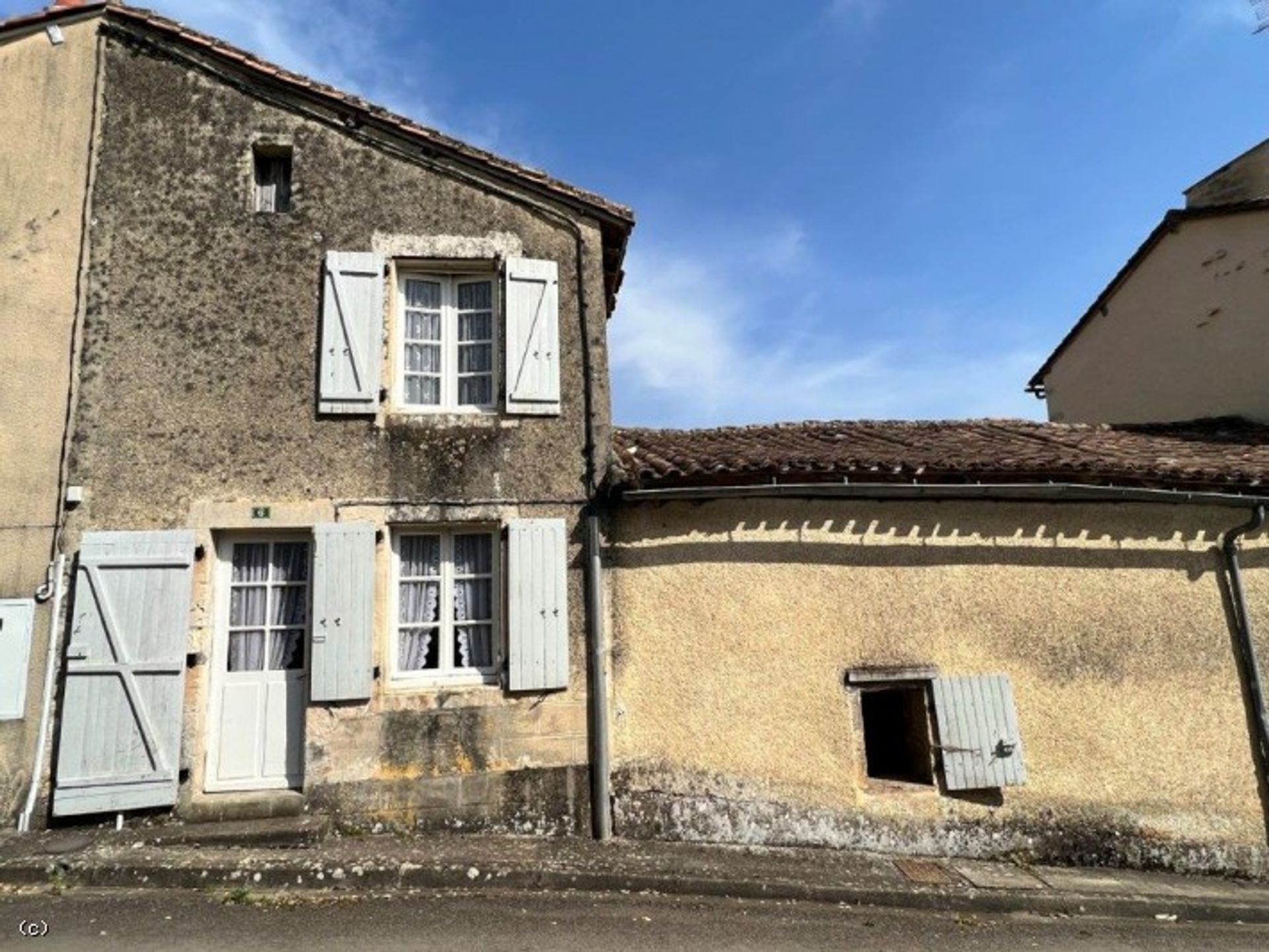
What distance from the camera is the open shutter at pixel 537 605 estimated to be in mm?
6090

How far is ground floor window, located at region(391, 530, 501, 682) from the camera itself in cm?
621

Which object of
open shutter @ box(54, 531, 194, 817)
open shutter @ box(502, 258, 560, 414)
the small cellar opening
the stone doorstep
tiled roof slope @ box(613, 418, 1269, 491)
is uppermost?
open shutter @ box(502, 258, 560, 414)

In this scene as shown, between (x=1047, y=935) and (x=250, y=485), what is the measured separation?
21.9 ft

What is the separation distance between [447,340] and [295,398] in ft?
4.62

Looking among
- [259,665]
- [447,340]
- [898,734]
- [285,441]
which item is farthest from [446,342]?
[898,734]

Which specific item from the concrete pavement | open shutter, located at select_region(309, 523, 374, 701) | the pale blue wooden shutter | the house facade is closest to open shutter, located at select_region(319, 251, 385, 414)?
the house facade

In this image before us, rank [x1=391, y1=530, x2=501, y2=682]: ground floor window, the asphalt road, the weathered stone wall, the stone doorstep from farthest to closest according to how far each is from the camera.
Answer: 1. [x1=391, y1=530, x2=501, y2=682]: ground floor window
2. the weathered stone wall
3. the stone doorstep
4. the asphalt road

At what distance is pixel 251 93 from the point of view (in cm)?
692

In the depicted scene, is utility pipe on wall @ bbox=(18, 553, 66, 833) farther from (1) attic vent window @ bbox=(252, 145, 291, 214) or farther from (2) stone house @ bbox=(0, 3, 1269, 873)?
(1) attic vent window @ bbox=(252, 145, 291, 214)

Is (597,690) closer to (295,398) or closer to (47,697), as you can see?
(295,398)

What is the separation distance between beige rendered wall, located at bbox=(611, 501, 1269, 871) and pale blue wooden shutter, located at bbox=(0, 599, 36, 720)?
450cm

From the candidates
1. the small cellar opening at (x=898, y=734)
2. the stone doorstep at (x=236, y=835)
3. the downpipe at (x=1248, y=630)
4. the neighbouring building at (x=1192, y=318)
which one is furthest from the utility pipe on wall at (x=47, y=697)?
the neighbouring building at (x=1192, y=318)

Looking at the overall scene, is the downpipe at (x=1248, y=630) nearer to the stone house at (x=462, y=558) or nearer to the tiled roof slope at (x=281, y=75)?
the stone house at (x=462, y=558)

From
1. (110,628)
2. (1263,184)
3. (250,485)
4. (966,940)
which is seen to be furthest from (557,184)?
(1263,184)
